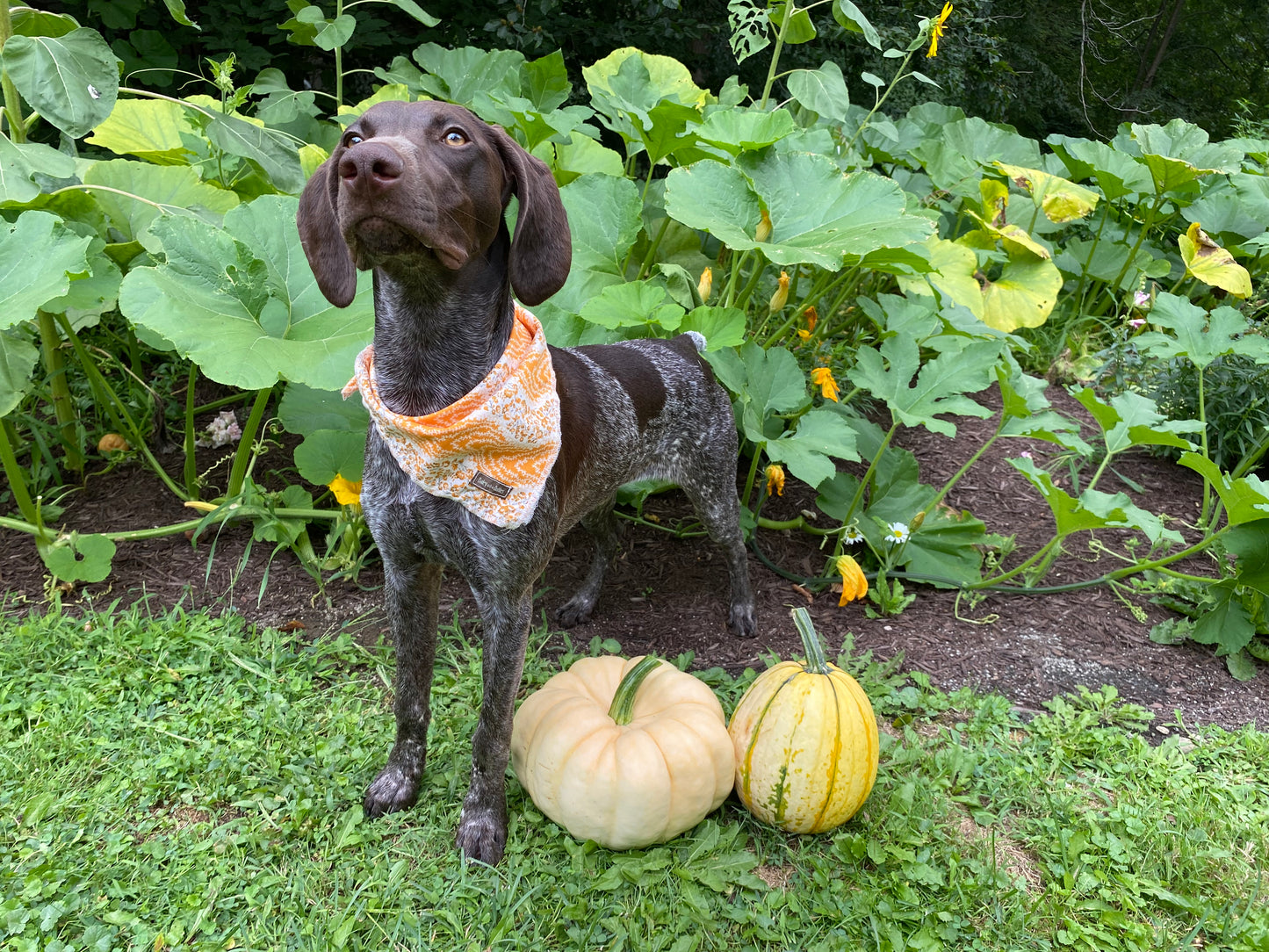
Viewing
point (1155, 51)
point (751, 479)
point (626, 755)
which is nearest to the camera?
point (626, 755)

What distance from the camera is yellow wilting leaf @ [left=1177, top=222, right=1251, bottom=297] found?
4.40m

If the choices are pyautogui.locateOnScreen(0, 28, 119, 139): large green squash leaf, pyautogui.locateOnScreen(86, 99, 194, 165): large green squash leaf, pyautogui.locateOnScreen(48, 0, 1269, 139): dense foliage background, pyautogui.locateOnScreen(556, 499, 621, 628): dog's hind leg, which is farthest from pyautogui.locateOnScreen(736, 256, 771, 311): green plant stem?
pyautogui.locateOnScreen(48, 0, 1269, 139): dense foliage background

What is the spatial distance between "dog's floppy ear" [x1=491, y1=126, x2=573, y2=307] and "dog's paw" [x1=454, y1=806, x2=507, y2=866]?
55.6 inches

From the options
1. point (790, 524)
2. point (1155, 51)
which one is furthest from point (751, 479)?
point (1155, 51)

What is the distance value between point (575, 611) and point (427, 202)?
202 cm

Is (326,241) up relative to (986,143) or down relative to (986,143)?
up

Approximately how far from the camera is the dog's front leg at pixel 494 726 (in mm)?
2311

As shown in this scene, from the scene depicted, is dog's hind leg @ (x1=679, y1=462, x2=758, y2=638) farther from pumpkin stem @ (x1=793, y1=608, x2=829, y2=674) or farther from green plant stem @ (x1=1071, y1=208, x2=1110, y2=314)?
green plant stem @ (x1=1071, y1=208, x2=1110, y2=314)

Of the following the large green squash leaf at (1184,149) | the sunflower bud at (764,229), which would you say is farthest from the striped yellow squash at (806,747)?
the large green squash leaf at (1184,149)

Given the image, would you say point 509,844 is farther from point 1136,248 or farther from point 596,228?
point 1136,248

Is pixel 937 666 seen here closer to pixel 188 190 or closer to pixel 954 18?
pixel 188 190

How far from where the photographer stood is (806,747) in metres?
2.32

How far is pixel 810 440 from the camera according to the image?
10.3 feet

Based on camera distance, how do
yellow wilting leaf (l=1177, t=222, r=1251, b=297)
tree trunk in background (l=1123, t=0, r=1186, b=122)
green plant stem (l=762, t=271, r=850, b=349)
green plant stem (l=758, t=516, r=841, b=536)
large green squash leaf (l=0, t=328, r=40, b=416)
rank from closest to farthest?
large green squash leaf (l=0, t=328, r=40, b=416)
green plant stem (l=762, t=271, r=850, b=349)
green plant stem (l=758, t=516, r=841, b=536)
yellow wilting leaf (l=1177, t=222, r=1251, b=297)
tree trunk in background (l=1123, t=0, r=1186, b=122)
